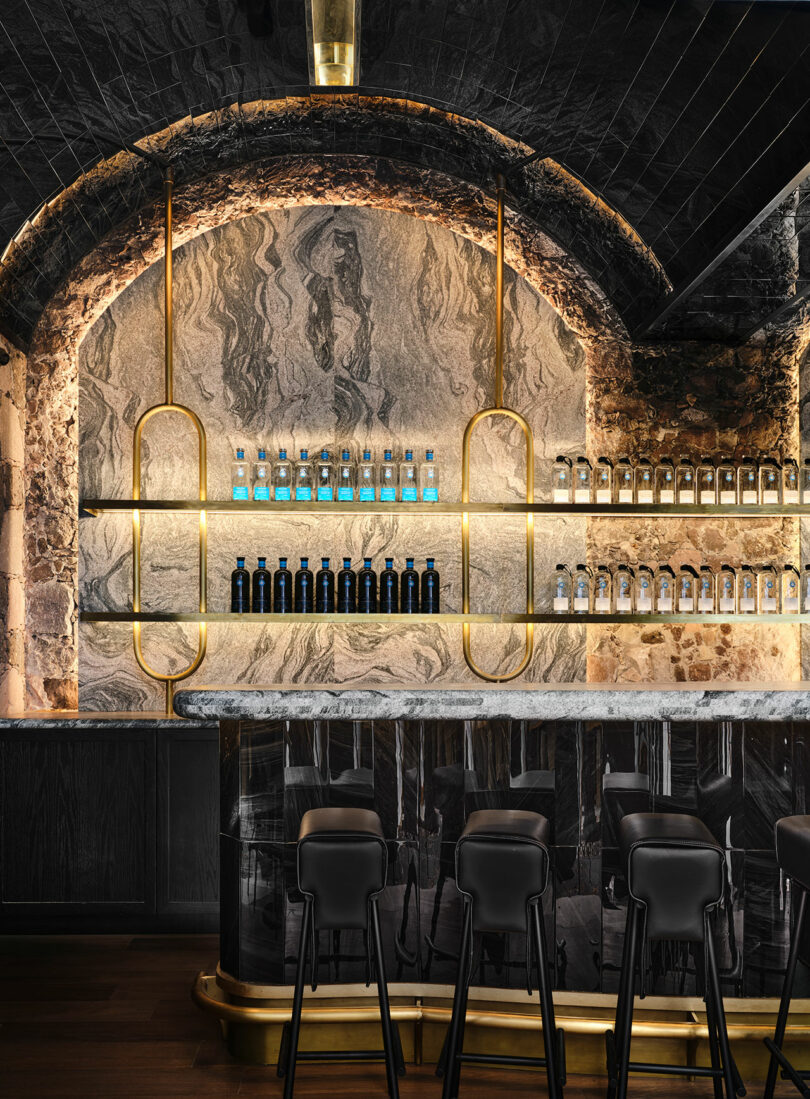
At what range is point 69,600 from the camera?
4328 millimetres

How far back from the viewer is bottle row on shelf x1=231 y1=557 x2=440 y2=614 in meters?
4.09

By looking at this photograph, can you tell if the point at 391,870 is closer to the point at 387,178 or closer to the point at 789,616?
the point at 789,616

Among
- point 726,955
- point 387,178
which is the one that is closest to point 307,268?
point 387,178

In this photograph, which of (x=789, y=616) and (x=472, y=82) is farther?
(x=789, y=616)

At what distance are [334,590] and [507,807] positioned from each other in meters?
1.72

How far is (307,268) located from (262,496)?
45.8 inches

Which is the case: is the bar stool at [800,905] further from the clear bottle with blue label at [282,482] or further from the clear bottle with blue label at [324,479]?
the clear bottle with blue label at [282,482]

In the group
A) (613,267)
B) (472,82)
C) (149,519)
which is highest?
Answer: (472,82)

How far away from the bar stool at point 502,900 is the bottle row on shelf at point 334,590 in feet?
6.15

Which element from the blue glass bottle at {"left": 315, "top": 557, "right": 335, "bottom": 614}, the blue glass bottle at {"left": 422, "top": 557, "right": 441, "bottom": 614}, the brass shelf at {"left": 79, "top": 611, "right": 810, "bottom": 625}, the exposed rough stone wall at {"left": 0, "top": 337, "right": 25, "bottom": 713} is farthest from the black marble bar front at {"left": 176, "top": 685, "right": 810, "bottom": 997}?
the exposed rough stone wall at {"left": 0, "top": 337, "right": 25, "bottom": 713}

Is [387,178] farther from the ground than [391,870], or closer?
farther from the ground

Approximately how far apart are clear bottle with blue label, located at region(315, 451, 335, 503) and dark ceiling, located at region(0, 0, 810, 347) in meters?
1.50

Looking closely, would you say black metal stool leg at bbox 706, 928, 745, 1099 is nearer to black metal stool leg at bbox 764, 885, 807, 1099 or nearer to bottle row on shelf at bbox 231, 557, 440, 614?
black metal stool leg at bbox 764, 885, 807, 1099

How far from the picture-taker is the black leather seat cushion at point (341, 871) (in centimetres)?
233
